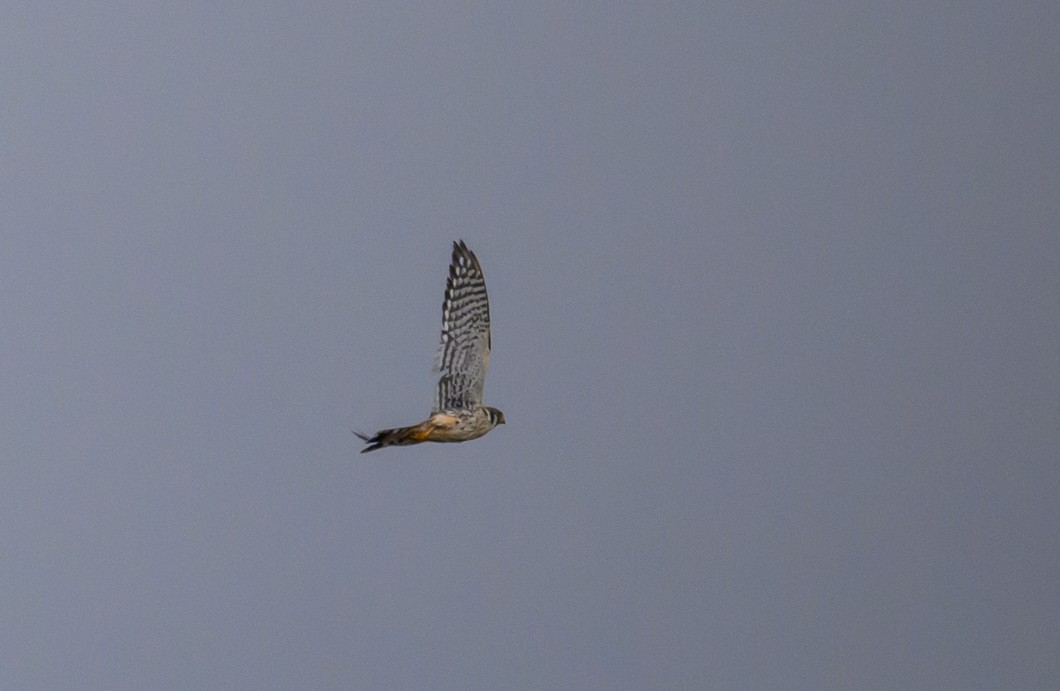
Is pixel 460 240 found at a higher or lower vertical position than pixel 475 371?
higher

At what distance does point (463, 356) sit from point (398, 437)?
2059 millimetres

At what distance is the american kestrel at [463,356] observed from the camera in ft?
56.7

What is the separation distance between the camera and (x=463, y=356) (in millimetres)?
17969

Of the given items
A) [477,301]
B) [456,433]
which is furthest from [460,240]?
[456,433]

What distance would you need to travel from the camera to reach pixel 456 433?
17.2m

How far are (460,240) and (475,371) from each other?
1599mm

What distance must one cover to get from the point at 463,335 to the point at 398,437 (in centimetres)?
221

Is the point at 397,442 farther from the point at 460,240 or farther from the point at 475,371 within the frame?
the point at 460,240

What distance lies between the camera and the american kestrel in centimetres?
1728

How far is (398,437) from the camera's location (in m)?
16.2

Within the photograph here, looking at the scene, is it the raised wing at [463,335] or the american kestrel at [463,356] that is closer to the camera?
the american kestrel at [463,356]

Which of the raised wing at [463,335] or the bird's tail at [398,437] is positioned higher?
the raised wing at [463,335]

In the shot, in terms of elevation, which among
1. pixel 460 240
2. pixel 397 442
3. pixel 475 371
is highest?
pixel 460 240

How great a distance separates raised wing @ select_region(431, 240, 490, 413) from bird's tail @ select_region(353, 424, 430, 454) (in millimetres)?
920
